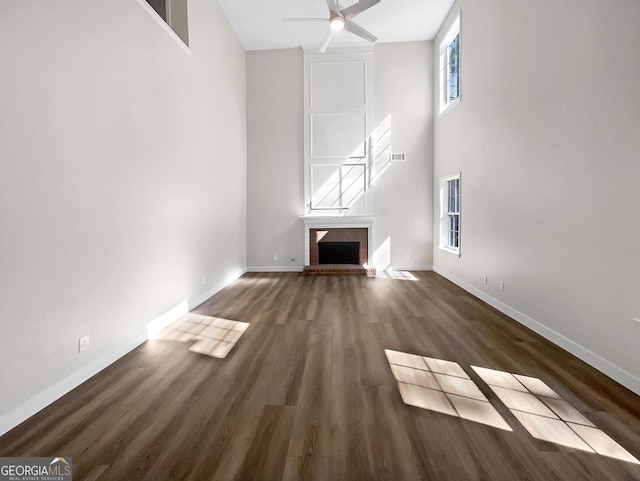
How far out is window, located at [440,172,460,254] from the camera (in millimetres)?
5539

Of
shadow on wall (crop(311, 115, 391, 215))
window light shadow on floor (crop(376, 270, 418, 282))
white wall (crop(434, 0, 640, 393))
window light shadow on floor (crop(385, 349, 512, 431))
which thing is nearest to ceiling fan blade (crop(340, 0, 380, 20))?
white wall (crop(434, 0, 640, 393))

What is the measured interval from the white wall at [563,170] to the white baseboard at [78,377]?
11.8 ft

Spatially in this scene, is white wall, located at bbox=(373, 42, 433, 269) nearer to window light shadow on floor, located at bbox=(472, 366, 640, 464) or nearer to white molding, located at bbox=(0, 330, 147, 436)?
window light shadow on floor, located at bbox=(472, 366, 640, 464)

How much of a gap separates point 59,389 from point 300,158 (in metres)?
5.59

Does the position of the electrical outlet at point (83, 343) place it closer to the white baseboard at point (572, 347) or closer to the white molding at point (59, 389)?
the white molding at point (59, 389)

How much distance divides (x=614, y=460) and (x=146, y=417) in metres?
2.32

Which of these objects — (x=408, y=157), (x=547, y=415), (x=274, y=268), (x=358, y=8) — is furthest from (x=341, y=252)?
(x=547, y=415)

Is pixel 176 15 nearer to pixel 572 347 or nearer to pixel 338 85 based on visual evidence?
pixel 338 85

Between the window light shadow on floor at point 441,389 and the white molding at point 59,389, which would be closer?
the white molding at point 59,389

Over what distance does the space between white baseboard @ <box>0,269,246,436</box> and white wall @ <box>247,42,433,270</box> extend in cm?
327

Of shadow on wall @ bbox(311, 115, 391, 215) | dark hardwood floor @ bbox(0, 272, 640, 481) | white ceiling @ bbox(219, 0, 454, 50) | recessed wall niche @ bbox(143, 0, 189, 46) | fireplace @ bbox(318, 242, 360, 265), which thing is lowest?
dark hardwood floor @ bbox(0, 272, 640, 481)

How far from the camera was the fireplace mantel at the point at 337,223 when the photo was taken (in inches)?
259

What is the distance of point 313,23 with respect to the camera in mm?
5820

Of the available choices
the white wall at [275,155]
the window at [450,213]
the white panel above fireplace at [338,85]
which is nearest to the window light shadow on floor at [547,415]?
the window at [450,213]
